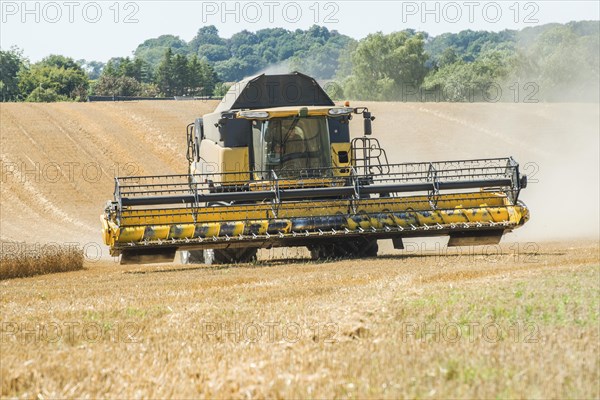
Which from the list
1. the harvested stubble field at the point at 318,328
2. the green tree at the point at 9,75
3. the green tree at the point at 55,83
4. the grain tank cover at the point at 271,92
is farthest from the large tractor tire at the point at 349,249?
the green tree at the point at 9,75

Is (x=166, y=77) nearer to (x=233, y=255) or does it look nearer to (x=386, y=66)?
(x=386, y=66)

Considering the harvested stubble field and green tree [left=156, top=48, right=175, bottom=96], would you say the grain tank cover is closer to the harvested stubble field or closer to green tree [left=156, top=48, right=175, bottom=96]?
the harvested stubble field

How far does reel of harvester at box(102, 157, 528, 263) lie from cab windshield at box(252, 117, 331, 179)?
28 cm

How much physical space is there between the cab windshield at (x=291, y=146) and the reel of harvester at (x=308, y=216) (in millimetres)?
285

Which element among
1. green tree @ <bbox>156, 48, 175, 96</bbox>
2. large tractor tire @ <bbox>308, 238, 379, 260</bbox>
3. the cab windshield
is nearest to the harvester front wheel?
large tractor tire @ <bbox>308, 238, 379, 260</bbox>

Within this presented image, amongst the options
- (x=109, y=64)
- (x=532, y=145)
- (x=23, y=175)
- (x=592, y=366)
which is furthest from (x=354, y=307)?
(x=109, y=64)

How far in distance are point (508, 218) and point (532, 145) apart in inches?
979

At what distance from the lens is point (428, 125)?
41500 millimetres

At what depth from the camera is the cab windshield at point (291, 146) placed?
15.5 m

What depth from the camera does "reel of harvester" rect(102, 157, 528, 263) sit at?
13802 mm

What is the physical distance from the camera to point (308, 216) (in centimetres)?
1437

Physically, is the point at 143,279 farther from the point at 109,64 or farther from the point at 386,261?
the point at 109,64

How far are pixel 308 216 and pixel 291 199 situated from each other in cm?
51

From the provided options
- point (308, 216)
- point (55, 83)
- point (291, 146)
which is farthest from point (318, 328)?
point (55, 83)
